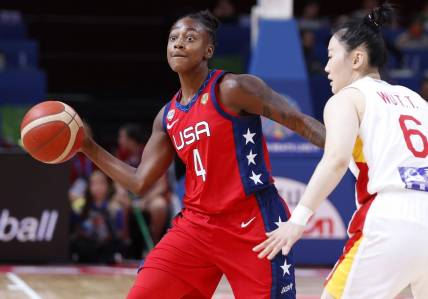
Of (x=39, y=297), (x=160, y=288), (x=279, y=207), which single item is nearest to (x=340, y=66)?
(x=279, y=207)

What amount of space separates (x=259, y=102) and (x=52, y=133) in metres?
1.04

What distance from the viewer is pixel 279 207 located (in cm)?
421

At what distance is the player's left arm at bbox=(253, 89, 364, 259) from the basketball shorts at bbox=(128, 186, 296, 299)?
0.63 meters

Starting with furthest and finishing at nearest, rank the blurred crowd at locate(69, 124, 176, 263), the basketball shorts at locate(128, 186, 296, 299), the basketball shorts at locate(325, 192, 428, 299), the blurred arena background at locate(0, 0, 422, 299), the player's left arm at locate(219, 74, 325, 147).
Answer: the blurred crowd at locate(69, 124, 176, 263), the blurred arena background at locate(0, 0, 422, 299), the player's left arm at locate(219, 74, 325, 147), the basketball shorts at locate(128, 186, 296, 299), the basketball shorts at locate(325, 192, 428, 299)

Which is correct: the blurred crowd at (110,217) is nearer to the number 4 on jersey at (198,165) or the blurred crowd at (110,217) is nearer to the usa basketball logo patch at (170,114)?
the usa basketball logo patch at (170,114)

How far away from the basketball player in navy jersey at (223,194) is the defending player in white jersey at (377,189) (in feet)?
1.93

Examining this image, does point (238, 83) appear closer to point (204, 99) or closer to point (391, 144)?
point (204, 99)

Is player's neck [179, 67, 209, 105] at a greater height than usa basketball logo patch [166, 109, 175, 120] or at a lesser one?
greater

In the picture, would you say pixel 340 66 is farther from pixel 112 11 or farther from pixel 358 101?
pixel 112 11

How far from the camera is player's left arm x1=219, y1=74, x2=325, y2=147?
4.15 meters

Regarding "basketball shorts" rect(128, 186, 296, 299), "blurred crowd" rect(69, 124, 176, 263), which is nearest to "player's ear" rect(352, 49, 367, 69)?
"basketball shorts" rect(128, 186, 296, 299)

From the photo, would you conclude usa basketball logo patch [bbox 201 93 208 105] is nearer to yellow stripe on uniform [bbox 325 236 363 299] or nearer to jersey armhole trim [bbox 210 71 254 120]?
jersey armhole trim [bbox 210 71 254 120]

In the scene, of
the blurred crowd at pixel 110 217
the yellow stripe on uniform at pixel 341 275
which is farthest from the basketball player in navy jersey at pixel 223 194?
the blurred crowd at pixel 110 217

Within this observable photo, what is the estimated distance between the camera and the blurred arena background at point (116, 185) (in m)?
8.32
